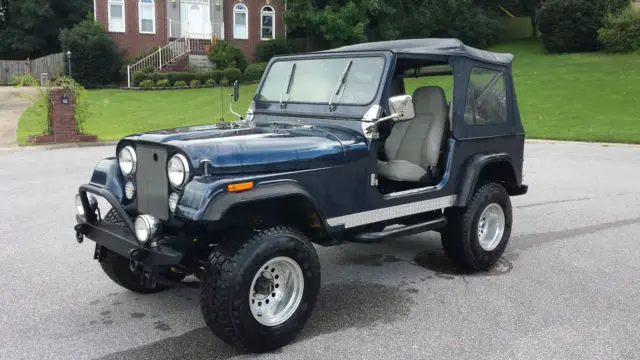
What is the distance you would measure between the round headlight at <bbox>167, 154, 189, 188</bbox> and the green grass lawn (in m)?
13.8

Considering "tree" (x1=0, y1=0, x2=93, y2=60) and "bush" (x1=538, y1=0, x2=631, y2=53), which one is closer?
"bush" (x1=538, y1=0, x2=631, y2=53)

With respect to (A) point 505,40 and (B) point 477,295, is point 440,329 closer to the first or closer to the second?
(B) point 477,295

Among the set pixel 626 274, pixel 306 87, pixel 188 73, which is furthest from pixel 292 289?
pixel 188 73

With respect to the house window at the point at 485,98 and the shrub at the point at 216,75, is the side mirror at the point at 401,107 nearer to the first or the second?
the house window at the point at 485,98

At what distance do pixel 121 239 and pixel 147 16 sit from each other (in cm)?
3263

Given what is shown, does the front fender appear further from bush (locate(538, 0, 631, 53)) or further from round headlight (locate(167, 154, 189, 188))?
bush (locate(538, 0, 631, 53))

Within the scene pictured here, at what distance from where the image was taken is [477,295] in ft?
16.3

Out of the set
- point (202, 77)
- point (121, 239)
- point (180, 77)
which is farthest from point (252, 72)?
point (121, 239)

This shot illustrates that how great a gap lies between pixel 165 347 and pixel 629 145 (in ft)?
50.3

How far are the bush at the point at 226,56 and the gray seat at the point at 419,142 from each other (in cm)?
2790

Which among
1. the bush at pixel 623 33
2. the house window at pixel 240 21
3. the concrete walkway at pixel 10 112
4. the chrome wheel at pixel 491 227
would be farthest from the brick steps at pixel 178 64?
the chrome wheel at pixel 491 227

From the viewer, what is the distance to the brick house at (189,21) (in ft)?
110

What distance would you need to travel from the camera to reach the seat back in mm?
5512

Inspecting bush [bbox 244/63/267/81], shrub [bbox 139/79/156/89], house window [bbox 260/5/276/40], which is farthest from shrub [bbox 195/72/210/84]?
house window [bbox 260/5/276/40]
